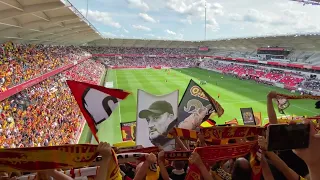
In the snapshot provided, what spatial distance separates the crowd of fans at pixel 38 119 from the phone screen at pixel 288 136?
35.9ft

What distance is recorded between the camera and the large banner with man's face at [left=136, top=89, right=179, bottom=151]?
237 inches

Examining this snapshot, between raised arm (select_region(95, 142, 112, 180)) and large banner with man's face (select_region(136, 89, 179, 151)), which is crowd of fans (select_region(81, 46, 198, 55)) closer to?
large banner with man's face (select_region(136, 89, 179, 151))

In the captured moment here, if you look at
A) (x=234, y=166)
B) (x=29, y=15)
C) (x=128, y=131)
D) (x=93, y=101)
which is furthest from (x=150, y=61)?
(x=234, y=166)

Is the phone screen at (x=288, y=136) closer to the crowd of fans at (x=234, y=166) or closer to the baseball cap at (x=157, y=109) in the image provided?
the crowd of fans at (x=234, y=166)

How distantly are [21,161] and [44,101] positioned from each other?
15636 mm

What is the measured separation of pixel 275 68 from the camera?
1890 inches

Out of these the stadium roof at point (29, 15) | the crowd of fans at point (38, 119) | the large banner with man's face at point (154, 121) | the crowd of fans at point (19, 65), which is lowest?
the crowd of fans at point (38, 119)

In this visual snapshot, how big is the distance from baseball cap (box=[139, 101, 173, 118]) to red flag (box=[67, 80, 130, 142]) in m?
1.28

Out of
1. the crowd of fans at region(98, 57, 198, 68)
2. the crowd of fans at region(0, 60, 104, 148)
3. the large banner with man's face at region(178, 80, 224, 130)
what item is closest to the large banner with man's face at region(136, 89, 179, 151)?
the large banner with man's face at region(178, 80, 224, 130)

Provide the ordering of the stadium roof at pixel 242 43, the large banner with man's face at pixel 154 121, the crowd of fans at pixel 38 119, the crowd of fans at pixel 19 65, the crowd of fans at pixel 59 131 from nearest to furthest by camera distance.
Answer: the crowd of fans at pixel 59 131 → the large banner with man's face at pixel 154 121 → the crowd of fans at pixel 38 119 → the crowd of fans at pixel 19 65 → the stadium roof at pixel 242 43

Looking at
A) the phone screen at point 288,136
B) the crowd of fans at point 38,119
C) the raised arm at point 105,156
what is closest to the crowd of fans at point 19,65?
the crowd of fans at point 38,119

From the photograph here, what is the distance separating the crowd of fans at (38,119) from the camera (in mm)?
11758

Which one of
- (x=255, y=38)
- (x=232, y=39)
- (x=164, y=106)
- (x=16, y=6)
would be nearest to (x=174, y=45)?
(x=232, y=39)

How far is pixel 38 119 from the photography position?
14.4m
